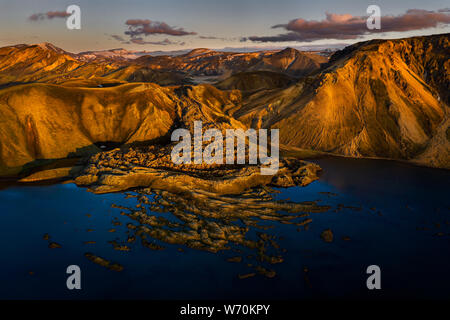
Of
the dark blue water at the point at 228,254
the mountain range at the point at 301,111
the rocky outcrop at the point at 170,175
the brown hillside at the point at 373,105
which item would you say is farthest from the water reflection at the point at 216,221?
the brown hillside at the point at 373,105

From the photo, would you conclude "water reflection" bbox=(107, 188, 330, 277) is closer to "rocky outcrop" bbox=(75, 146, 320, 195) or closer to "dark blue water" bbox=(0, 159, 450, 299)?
"dark blue water" bbox=(0, 159, 450, 299)

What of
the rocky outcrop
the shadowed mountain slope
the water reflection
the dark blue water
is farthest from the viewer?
the shadowed mountain slope

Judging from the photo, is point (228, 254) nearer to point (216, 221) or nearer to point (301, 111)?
point (216, 221)

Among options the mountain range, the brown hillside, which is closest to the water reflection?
the mountain range
